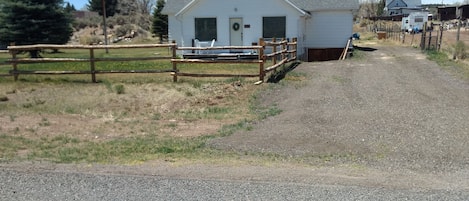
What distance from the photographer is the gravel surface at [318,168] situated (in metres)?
4.74

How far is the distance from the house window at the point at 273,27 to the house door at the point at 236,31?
1.26m

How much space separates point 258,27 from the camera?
23.9 m

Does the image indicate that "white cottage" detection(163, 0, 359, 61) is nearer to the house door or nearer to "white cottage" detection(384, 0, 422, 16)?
the house door

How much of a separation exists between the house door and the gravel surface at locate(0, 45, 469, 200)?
1484 cm

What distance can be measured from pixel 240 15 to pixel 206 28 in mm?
1988

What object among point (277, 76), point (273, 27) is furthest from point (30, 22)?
point (277, 76)

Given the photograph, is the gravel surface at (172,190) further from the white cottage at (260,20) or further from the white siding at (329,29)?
the white siding at (329,29)

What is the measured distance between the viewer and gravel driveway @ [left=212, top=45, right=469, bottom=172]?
614 centimetres

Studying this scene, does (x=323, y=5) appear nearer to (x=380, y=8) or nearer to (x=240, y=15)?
(x=240, y=15)

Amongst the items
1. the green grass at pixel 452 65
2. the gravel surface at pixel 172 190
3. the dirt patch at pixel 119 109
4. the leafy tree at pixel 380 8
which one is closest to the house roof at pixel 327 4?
the green grass at pixel 452 65

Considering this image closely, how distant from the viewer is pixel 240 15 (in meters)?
24.0

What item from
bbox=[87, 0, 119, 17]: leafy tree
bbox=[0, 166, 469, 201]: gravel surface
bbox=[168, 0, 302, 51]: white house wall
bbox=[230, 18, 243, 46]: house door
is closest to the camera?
bbox=[0, 166, 469, 201]: gravel surface

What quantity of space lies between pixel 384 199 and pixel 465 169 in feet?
5.46

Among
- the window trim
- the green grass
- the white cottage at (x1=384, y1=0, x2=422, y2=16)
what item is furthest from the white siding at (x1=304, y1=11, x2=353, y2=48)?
the white cottage at (x1=384, y1=0, x2=422, y2=16)
